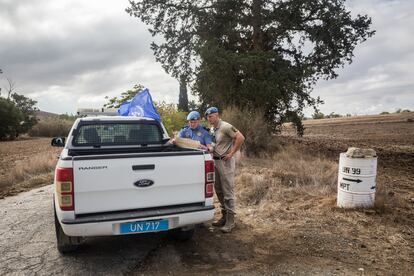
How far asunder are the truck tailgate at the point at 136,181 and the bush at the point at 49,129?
168ft

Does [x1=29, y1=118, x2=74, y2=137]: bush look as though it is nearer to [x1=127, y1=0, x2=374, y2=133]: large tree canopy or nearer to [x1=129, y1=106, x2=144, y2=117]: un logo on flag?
[x1=127, y1=0, x2=374, y2=133]: large tree canopy

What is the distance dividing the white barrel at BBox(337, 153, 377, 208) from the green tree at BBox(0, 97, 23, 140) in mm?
48245

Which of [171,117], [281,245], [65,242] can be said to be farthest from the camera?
[171,117]

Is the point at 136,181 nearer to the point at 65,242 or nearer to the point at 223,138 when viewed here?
the point at 65,242

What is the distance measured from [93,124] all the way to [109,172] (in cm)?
219

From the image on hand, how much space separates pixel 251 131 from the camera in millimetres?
15242

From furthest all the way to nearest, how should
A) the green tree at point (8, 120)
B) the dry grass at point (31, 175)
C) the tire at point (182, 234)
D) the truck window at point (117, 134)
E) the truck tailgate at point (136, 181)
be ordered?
the green tree at point (8, 120), the dry grass at point (31, 175), the truck window at point (117, 134), the tire at point (182, 234), the truck tailgate at point (136, 181)

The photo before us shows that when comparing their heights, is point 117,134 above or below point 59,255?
above

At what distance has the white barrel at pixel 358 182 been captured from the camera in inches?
249

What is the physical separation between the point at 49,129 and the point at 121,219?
177 ft

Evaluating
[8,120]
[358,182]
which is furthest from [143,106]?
[8,120]

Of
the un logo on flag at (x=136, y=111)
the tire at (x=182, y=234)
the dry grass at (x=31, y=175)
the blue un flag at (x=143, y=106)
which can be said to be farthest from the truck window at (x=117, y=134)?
the dry grass at (x=31, y=175)

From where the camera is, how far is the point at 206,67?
18203mm

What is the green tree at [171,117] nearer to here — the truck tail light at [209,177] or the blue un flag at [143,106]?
the blue un flag at [143,106]
